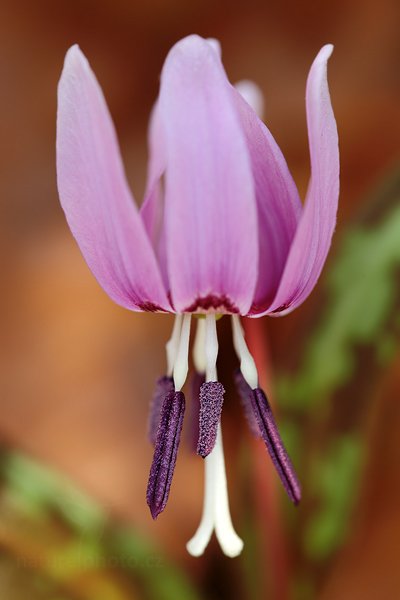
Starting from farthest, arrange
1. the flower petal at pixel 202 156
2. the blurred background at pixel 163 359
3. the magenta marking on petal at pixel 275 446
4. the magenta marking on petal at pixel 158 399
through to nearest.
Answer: the blurred background at pixel 163 359
the magenta marking on petal at pixel 158 399
the magenta marking on petal at pixel 275 446
the flower petal at pixel 202 156

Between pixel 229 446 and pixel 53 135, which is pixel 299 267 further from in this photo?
pixel 53 135

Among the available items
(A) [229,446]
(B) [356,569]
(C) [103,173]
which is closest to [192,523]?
(A) [229,446]

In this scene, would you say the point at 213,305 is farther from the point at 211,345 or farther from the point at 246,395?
the point at 246,395

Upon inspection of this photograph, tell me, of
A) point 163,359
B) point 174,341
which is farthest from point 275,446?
point 163,359

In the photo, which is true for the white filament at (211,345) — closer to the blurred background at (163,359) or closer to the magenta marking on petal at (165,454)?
the magenta marking on petal at (165,454)

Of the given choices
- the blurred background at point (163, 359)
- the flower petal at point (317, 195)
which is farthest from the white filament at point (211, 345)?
the blurred background at point (163, 359)

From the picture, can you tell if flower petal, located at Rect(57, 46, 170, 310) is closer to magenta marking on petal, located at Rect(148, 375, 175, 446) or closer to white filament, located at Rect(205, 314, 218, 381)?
white filament, located at Rect(205, 314, 218, 381)
